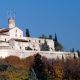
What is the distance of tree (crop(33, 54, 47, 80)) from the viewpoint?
7769cm

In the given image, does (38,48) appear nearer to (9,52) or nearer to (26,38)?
(26,38)

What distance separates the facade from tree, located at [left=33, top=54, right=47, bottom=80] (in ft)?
23.5

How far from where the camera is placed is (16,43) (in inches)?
3723

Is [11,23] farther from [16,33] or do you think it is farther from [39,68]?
[39,68]

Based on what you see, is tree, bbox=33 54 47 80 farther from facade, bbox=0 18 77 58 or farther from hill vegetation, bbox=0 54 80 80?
facade, bbox=0 18 77 58

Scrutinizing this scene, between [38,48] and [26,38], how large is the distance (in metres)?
2.14

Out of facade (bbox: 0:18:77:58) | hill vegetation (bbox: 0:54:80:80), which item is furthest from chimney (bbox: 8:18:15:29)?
hill vegetation (bbox: 0:54:80:80)

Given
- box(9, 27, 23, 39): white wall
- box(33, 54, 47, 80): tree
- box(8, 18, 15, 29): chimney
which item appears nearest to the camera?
box(33, 54, 47, 80): tree

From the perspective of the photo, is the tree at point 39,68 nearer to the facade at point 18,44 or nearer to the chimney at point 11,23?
the facade at point 18,44

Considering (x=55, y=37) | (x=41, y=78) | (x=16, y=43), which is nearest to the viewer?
(x=41, y=78)

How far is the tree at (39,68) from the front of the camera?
77688 millimetres

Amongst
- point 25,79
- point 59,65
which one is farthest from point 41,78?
point 59,65

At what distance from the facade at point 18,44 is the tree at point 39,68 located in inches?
283

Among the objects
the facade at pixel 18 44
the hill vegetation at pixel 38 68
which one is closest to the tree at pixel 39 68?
the hill vegetation at pixel 38 68
